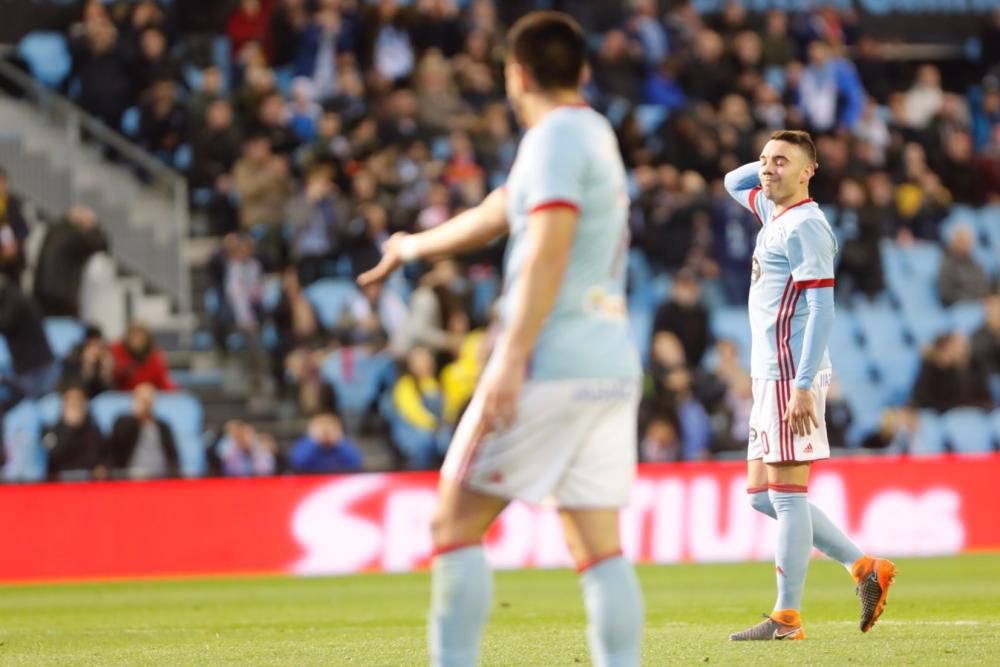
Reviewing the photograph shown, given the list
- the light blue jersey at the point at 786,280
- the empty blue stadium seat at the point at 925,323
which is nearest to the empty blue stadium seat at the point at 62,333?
the empty blue stadium seat at the point at 925,323

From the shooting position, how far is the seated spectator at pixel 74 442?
15.5 metres

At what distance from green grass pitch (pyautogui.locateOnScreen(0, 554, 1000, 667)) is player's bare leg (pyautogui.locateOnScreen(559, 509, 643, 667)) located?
2267 millimetres

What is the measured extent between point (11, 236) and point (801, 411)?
1135 cm

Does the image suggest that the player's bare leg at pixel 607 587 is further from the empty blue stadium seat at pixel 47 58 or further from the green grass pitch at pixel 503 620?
the empty blue stadium seat at pixel 47 58

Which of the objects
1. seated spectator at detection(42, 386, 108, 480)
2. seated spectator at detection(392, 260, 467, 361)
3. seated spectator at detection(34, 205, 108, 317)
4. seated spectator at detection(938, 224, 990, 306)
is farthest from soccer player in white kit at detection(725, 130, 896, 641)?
seated spectator at detection(938, 224, 990, 306)

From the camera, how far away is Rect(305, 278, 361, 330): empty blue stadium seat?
722 inches

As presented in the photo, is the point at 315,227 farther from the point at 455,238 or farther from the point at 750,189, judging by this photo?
the point at 455,238

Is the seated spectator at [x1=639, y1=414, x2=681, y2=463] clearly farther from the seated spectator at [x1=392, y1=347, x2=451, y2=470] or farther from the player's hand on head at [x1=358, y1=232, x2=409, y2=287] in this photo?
the player's hand on head at [x1=358, y1=232, x2=409, y2=287]

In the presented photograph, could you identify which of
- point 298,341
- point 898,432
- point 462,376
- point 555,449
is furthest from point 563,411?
point 898,432

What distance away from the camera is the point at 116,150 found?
740 inches

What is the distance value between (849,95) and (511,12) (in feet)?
14.3

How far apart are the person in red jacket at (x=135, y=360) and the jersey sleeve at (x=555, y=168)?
12.1 m

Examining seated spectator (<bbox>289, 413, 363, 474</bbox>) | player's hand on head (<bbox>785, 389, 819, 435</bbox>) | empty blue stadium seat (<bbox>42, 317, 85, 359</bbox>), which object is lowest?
seated spectator (<bbox>289, 413, 363, 474</bbox>)

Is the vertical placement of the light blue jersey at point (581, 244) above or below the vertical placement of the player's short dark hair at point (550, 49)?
below
